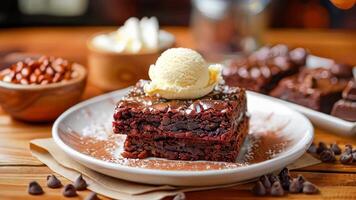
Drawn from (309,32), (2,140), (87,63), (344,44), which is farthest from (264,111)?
(309,32)

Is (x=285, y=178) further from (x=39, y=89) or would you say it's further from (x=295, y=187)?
(x=39, y=89)

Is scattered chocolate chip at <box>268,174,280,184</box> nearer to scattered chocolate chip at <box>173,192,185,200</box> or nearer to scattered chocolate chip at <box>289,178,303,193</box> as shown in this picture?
scattered chocolate chip at <box>289,178,303,193</box>

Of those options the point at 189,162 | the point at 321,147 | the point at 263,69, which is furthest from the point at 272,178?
the point at 263,69

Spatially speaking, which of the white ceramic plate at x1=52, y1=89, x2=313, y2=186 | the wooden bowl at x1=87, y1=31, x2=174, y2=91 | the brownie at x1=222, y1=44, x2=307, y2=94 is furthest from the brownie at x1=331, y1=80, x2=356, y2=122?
the wooden bowl at x1=87, y1=31, x2=174, y2=91

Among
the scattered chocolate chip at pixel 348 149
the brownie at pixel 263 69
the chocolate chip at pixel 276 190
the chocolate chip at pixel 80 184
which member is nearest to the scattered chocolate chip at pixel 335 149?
the scattered chocolate chip at pixel 348 149

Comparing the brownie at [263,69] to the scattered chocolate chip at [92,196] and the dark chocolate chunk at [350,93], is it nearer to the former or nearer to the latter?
the dark chocolate chunk at [350,93]
